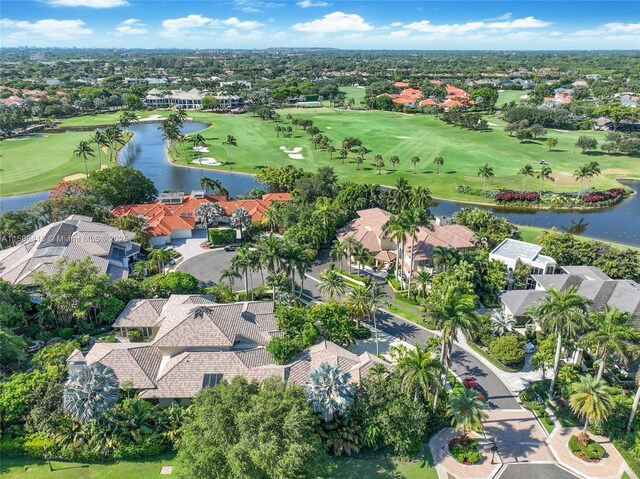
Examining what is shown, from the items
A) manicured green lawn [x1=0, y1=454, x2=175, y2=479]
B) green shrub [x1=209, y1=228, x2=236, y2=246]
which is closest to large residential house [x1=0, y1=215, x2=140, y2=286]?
green shrub [x1=209, y1=228, x2=236, y2=246]

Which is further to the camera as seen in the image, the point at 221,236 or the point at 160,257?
the point at 221,236

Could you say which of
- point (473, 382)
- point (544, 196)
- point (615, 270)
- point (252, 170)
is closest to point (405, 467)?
point (473, 382)

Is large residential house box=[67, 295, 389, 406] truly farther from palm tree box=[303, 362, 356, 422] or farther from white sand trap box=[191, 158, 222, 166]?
white sand trap box=[191, 158, 222, 166]

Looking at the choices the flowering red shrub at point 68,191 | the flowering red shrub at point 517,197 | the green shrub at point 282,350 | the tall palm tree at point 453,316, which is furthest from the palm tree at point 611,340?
the flowering red shrub at point 68,191

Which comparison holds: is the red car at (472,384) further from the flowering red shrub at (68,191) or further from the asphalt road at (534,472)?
the flowering red shrub at (68,191)

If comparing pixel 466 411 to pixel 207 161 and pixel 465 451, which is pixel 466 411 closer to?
pixel 465 451

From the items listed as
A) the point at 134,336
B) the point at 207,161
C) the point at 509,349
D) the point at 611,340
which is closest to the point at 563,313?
the point at 611,340

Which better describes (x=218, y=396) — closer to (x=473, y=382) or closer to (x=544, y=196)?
(x=473, y=382)
